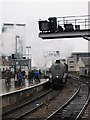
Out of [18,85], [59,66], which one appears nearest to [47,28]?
[18,85]

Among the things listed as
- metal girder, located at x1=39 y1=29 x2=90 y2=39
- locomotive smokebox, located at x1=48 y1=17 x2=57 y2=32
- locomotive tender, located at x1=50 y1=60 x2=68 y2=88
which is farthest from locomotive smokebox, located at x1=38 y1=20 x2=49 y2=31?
locomotive tender, located at x1=50 y1=60 x2=68 y2=88

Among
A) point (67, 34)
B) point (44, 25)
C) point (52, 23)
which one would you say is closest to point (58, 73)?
point (67, 34)

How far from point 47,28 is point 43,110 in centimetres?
513

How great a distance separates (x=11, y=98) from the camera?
22516 millimetres

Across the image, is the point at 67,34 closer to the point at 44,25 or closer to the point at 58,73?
the point at 44,25

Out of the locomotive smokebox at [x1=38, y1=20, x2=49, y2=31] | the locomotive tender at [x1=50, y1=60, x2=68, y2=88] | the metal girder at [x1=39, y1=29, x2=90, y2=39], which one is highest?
the locomotive smokebox at [x1=38, y1=20, x2=49, y2=31]

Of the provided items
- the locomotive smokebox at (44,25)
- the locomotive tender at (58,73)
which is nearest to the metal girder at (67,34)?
the locomotive smokebox at (44,25)

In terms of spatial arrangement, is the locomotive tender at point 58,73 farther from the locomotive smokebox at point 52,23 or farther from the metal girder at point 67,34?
the locomotive smokebox at point 52,23

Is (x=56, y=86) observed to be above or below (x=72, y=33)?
below

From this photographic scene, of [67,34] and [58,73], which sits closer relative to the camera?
[67,34]

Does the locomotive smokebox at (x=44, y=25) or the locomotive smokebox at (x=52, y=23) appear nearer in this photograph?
the locomotive smokebox at (x=52, y=23)

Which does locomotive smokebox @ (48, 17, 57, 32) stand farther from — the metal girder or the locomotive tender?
the locomotive tender

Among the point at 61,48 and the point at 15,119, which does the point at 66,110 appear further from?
the point at 61,48

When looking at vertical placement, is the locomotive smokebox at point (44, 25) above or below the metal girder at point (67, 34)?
above
